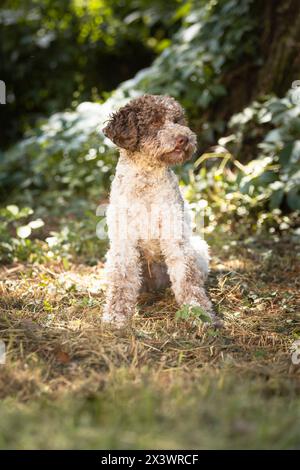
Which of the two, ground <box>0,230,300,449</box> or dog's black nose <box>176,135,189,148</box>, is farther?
dog's black nose <box>176,135,189,148</box>

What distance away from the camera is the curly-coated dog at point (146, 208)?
3449 millimetres

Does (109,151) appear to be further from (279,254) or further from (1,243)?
(279,254)

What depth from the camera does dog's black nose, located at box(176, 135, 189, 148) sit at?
11.1ft

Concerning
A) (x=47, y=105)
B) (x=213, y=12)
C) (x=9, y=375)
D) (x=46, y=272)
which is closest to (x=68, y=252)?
(x=46, y=272)

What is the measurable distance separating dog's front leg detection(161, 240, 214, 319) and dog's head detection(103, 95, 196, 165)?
21.0 inches

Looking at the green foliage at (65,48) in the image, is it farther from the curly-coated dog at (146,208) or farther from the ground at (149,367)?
the curly-coated dog at (146,208)

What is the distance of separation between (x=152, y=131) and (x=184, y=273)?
90cm

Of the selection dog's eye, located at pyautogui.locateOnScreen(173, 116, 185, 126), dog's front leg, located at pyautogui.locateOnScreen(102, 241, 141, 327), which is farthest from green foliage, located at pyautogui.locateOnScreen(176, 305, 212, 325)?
dog's eye, located at pyautogui.locateOnScreen(173, 116, 185, 126)

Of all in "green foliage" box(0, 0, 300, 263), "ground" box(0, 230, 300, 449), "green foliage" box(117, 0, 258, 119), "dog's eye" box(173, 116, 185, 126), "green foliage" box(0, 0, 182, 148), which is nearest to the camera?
"ground" box(0, 230, 300, 449)

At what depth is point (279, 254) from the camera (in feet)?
16.2

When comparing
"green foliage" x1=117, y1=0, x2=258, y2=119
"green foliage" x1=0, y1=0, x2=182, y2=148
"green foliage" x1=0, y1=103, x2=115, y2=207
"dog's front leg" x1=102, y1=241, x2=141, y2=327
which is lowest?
"dog's front leg" x1=102, y1=241, x2=141, y2=327

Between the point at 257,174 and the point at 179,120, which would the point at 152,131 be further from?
the point at 257,174

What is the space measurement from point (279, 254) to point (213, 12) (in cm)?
296

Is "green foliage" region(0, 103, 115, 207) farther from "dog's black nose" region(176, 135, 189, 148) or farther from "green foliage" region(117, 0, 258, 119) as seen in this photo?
"dog's black nose" region(176, 135, 189, 148)
